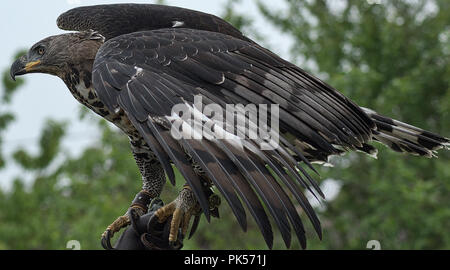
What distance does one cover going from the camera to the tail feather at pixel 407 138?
4.02 m

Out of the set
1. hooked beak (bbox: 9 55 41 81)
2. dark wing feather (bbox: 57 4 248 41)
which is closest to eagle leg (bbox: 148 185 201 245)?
dark wing feather (bbox: 57 4 248 41)

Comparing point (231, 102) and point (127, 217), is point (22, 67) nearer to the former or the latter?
point (127, 217)

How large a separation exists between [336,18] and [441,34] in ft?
6.13

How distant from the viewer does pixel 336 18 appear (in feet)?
34.9

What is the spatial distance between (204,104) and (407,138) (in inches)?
56.8

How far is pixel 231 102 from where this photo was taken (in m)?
3.33

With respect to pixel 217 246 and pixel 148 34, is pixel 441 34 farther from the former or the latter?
pixel 148 34

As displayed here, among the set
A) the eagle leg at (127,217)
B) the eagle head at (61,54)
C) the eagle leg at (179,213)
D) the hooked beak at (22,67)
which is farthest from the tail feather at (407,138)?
the hooked beak at (22,67)

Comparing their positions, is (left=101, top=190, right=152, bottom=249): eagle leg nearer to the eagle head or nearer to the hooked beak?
the eagle head

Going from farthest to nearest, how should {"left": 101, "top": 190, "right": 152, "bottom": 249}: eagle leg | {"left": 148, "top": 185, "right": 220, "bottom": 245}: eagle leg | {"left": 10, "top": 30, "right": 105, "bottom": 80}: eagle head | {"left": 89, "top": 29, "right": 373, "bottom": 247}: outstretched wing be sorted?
{"left": 10, "top": 30, "right": 105, "bottom": 80}: eagle head
{"left": 101, "top": 190, "right": 152, "bottom": 249}: eagle leg
{"left": 148, "top": 185, "right": 220, "bottom": 245}: eagle leg
{"left": 89, "top": 29, "right": 373, "bottom": 247}: outstretched wing

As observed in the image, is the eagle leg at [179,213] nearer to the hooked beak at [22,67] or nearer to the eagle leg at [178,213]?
the eagle leg at [178,213]

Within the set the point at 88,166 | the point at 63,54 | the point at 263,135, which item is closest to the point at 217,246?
the point at 88,166

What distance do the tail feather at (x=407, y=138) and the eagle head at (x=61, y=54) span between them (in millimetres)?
1707

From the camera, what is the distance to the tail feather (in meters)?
4.02
